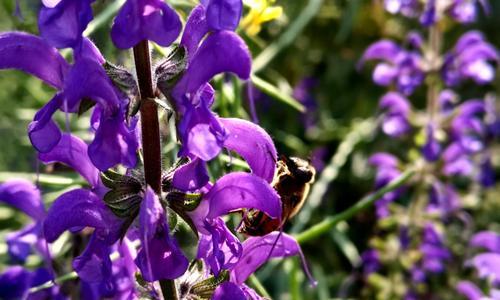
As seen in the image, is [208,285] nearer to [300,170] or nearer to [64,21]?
[300,170]

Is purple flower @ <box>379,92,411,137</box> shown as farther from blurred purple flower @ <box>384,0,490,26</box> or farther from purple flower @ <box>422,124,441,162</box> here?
blurred purple flower @ <box>384,0,490,26</box>

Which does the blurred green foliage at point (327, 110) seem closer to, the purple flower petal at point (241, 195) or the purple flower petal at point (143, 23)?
the purple flower petal at point (241, 195)

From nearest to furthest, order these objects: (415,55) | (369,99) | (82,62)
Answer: (82,62)
(415,55)
(369,99)

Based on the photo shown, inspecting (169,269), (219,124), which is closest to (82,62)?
(219,124)

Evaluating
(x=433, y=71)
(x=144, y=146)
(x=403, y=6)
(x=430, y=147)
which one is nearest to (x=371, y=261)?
(x=430, y=147)

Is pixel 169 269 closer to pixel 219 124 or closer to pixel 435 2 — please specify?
pixel 219 124

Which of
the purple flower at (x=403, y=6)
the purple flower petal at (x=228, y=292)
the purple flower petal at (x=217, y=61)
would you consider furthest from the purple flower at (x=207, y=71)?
the purple flower at (x=403, y=6)
